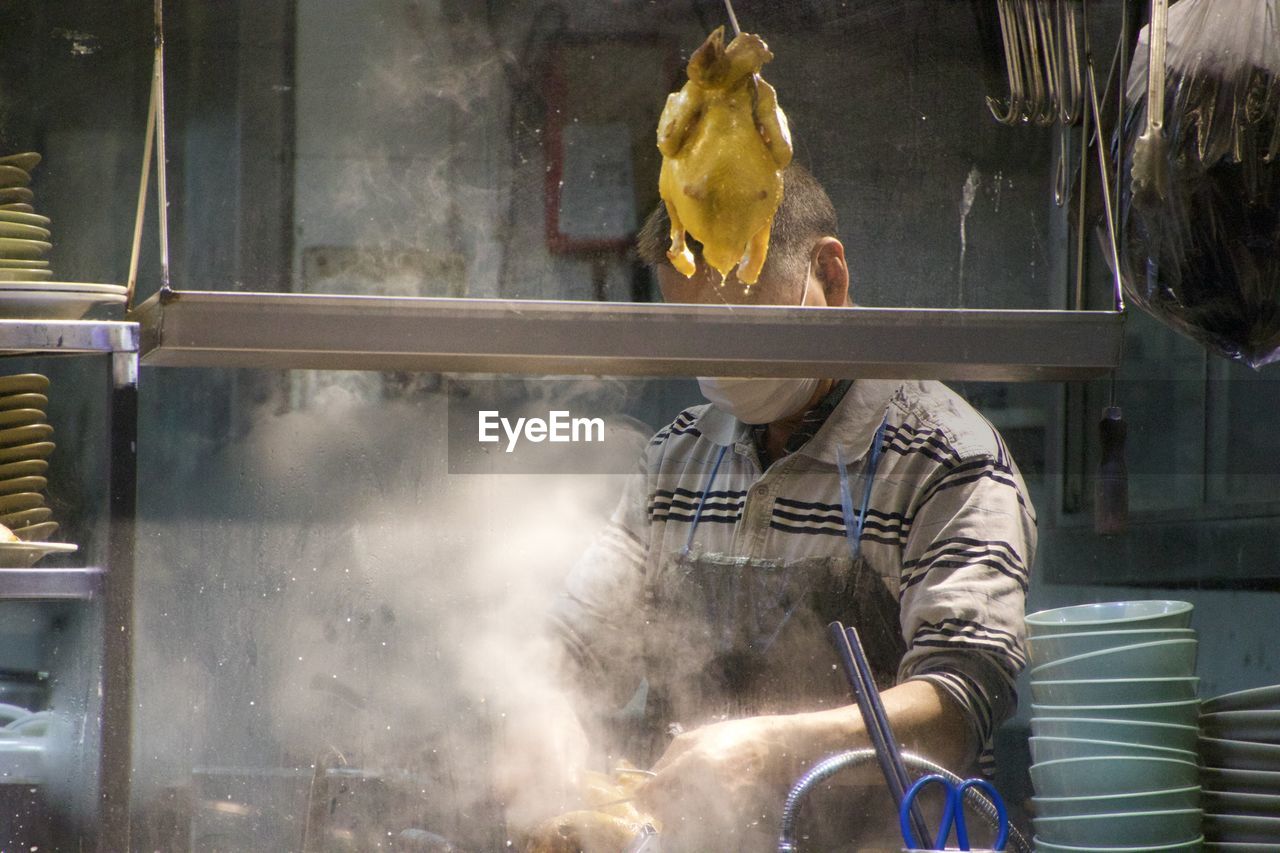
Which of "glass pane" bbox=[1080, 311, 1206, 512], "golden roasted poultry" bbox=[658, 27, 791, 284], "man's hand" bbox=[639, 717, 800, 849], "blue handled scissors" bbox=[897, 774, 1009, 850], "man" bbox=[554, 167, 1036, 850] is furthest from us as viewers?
"glass pane" bbox=[1080, 311, 1206, 512]

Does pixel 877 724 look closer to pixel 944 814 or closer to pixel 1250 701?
pixel 944 814

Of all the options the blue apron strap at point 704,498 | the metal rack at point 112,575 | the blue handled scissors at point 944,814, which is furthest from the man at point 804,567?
the metal rack at point 112,575

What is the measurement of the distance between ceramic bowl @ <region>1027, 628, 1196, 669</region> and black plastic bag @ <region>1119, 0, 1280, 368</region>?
0.44 meters

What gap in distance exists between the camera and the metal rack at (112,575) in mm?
1738

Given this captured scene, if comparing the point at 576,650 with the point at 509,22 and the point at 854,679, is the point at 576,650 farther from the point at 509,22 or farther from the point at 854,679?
the point at 509,22

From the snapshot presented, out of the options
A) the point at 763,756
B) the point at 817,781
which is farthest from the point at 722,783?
the point at 817,781

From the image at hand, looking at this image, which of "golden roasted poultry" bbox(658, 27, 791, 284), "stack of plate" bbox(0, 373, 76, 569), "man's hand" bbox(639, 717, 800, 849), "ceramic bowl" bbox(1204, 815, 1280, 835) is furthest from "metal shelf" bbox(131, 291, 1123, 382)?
"stack of plate" bbox(0, 373, 76, 569)

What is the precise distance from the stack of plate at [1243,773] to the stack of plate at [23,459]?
5.08ft

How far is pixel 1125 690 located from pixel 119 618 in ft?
4.29

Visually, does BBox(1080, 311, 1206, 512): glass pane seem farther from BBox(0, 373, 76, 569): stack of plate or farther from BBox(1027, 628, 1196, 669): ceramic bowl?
BBox(0, 373, 76, 569): stack of plate

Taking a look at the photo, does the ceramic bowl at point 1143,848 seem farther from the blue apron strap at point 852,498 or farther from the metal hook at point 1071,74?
the metal hook at point 1071,74

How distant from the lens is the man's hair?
1729 mm

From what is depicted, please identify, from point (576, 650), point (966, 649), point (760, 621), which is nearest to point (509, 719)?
point (576, 650)

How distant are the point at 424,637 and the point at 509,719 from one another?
0.54ft
